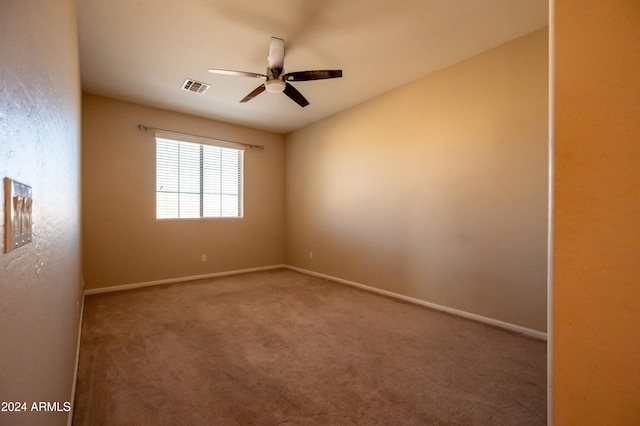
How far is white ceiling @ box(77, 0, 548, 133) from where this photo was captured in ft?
7.70

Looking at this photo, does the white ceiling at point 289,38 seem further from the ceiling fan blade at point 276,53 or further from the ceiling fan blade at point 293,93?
the ceiling fan blade at point 293,93

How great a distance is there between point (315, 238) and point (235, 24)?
11.8ft

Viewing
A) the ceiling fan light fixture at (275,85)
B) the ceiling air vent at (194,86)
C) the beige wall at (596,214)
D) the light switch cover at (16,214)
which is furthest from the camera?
the ceiling air vent at (194,86)

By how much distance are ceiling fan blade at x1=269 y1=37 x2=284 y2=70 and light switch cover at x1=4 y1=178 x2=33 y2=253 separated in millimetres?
2428

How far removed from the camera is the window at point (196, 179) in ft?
15.1

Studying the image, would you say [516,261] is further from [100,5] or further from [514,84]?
[100,5]

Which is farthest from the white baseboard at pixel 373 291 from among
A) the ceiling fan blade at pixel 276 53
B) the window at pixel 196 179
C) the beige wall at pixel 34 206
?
the beige wall at pixel 34 206

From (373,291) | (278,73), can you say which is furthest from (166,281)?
(278,73)

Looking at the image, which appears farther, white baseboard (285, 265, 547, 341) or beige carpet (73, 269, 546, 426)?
white baseboard (285, 265, 547, 341)

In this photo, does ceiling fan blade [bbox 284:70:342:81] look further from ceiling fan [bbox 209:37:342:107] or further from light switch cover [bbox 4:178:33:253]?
light switch cover [bbox 4:178:33:253]

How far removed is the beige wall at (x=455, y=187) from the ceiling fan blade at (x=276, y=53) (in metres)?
1.86

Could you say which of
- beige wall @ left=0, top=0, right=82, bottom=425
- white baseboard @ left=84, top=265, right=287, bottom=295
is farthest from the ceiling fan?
white baseboard @ left=84, top=265, right=287, bottom=295

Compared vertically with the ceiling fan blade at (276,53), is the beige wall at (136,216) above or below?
below

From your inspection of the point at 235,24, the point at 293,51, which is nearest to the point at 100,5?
the point at 235,24
